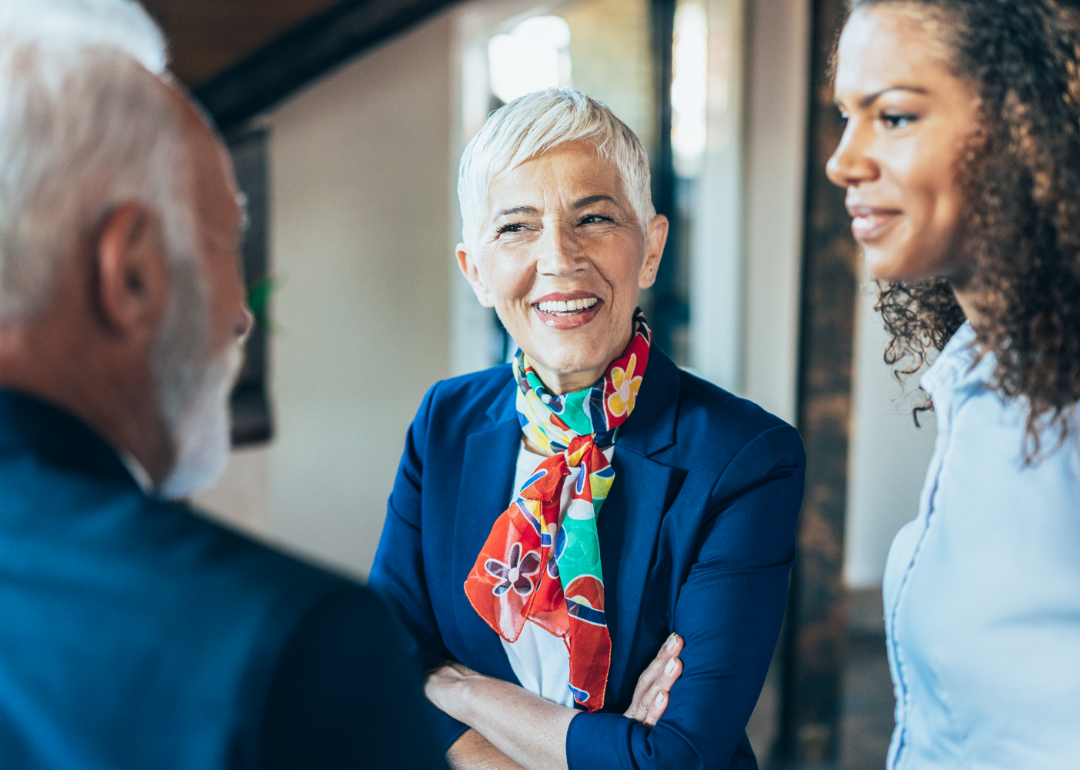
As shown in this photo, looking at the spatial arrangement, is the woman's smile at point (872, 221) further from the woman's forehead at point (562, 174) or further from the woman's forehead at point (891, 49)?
the woman's forehead at point (562, 174)

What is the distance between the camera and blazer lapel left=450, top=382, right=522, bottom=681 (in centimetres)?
142

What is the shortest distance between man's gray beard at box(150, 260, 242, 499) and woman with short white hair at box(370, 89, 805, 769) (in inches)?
24.0

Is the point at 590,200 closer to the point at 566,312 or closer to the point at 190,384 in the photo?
the point at 566,312

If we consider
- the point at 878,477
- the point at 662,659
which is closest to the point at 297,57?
the point at 878,477

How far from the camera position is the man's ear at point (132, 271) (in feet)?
2.34

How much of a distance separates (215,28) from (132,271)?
3.39 meters

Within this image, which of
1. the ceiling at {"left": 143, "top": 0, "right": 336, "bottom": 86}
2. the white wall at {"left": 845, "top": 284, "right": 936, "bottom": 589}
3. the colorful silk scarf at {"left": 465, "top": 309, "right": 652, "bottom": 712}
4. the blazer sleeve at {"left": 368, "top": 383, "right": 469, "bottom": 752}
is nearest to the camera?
the colorful silk scarf at {"left": 465, "top": 309, "right": 652, "bottom": 712}

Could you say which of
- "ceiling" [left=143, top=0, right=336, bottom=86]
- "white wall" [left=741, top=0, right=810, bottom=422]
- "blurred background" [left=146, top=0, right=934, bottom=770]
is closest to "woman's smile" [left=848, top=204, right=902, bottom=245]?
"blurred background" [left=146, top=0, right=934, bottom=770]

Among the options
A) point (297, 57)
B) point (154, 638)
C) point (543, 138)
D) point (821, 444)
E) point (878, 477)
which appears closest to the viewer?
point (154, 638)

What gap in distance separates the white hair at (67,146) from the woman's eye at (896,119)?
644 millimetres

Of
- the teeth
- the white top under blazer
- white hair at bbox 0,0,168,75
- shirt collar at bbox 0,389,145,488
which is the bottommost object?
the white top under blazer

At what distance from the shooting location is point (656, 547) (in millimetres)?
1350

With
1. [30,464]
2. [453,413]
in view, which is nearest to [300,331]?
[453,413]

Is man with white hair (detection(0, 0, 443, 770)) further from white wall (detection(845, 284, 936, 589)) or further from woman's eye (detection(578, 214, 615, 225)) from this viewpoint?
white wall (detection(845, 284, 936, 589))
